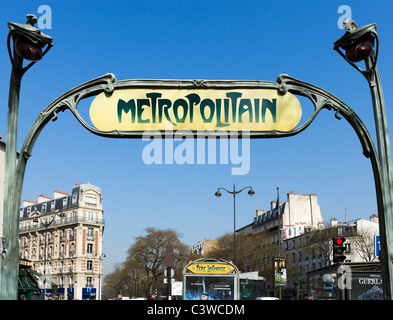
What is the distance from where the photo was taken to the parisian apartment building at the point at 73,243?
90125mm

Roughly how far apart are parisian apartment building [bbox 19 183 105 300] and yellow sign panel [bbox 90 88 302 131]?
86.0 m

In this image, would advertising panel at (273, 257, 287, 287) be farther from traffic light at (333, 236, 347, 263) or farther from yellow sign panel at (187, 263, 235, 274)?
traffic light at (333, 236, 347, 263)

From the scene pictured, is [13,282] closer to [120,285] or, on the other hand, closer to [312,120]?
[312,120]

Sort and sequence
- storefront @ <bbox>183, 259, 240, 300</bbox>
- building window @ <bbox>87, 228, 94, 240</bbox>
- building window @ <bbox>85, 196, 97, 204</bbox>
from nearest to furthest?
1. storefront @ <bbox>183, 259, 240, 300</bbox>
2. building window @ <bbox>87, 228, 94, 240</bbox>
3. building window @ <bbox>85, 196, 97, 204</bbox>

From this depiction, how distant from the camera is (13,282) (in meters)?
5.12

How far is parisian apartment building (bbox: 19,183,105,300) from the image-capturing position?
3548 inches

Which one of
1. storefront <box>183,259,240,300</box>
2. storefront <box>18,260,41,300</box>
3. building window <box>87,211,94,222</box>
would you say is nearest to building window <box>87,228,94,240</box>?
building window <box>87,211,94,222</box>

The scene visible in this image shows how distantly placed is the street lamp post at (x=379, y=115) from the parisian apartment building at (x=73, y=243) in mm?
86745

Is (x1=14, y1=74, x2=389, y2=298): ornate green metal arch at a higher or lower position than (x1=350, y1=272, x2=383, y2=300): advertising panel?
higher

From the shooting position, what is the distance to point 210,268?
2177 centimetres

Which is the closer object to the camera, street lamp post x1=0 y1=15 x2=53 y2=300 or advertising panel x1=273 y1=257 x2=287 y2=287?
street lamp post x1=0 y1=15 x2=53 y2=300

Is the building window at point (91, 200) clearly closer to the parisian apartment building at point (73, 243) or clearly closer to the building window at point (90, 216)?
the parisian apartment building at point (73, 243)

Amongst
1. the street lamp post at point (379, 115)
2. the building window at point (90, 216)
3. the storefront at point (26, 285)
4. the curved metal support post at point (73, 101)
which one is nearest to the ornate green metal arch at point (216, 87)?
the curved metal support post at point (73, 101)

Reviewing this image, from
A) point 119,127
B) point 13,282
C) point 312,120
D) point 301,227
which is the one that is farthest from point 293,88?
point 301,227
